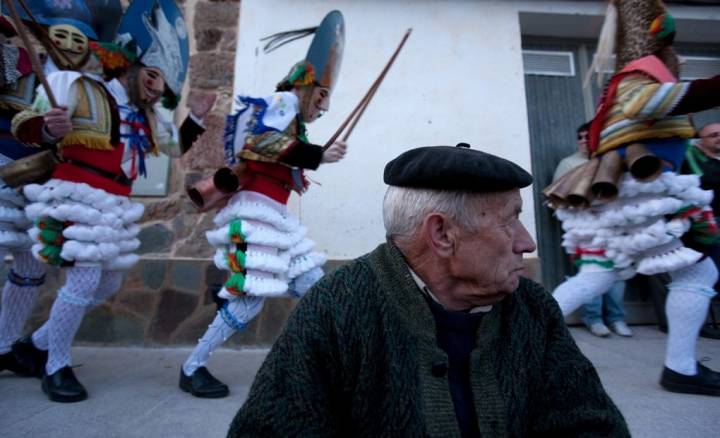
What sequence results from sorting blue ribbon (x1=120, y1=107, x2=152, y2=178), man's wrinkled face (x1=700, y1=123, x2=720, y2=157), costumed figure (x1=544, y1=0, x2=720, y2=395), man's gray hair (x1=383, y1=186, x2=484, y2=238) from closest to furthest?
1. man's gray hair (x1=383, y1=186, x2=484, y2=238)
2. costumed figure (x1=544, y1=0, x2=720, y2=395)
3. blue ribbon (x1=120, y1=107, x2=152, y2=178)
4. man's wrinkled face (x1=700, y1=123, x2=720, y2=157)

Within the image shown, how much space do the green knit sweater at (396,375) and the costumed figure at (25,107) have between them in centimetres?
217

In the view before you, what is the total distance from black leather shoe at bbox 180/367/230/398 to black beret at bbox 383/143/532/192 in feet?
6.27

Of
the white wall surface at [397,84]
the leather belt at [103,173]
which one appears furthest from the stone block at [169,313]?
the leather belt at [103,173]

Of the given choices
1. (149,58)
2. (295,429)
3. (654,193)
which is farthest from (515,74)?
(295,429)

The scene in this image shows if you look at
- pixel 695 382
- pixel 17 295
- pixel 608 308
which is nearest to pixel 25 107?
pixel 17 295

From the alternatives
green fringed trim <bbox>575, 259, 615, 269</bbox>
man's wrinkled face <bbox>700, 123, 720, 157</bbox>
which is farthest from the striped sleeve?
man's wrinkled face <bbox>700, 123, 720, 157</bbox>

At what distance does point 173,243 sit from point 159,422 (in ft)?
7.02

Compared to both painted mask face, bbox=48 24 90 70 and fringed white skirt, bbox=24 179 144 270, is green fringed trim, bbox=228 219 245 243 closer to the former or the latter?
fringed white skirt, bbox=24 179 144 270

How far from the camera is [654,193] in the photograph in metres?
2.32

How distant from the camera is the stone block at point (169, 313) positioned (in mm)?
3627

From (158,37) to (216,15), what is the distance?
1842 millimetres

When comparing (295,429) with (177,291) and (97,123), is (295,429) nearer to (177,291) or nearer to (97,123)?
(97,123)

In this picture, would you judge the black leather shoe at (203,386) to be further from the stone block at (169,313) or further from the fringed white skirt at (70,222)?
the stone block at (169,313)

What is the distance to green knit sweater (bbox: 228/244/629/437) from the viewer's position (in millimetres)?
891
